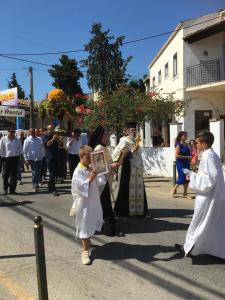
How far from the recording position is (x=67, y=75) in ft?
170

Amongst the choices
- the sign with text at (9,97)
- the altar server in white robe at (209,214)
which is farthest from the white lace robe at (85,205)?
the sign with text at (9,97)

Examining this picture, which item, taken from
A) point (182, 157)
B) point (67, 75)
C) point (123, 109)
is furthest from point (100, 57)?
point (182, 157)

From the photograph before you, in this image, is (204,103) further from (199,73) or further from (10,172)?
(10,172)

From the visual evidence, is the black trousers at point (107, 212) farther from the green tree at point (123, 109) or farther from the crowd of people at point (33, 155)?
the green tree at point (123, 109)

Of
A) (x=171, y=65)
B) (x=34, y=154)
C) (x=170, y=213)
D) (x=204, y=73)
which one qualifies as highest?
(x=171, y=65)

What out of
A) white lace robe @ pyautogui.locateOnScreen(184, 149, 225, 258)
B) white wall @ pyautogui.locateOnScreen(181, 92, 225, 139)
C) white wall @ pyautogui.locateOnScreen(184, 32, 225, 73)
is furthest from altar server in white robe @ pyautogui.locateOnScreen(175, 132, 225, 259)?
white wall @ pyautogui.locateOnScreen(184, 32, 225, 73)

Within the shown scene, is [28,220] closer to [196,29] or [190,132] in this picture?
[190,132]

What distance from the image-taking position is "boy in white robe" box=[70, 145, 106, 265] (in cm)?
653

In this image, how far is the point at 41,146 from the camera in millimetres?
14023

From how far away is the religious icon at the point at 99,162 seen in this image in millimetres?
6660

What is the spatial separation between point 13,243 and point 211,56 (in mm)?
20922

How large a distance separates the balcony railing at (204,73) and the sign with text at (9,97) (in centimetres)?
2195

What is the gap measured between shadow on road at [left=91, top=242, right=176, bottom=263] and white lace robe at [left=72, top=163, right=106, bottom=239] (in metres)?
0.41

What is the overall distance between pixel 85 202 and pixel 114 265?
0.93m
